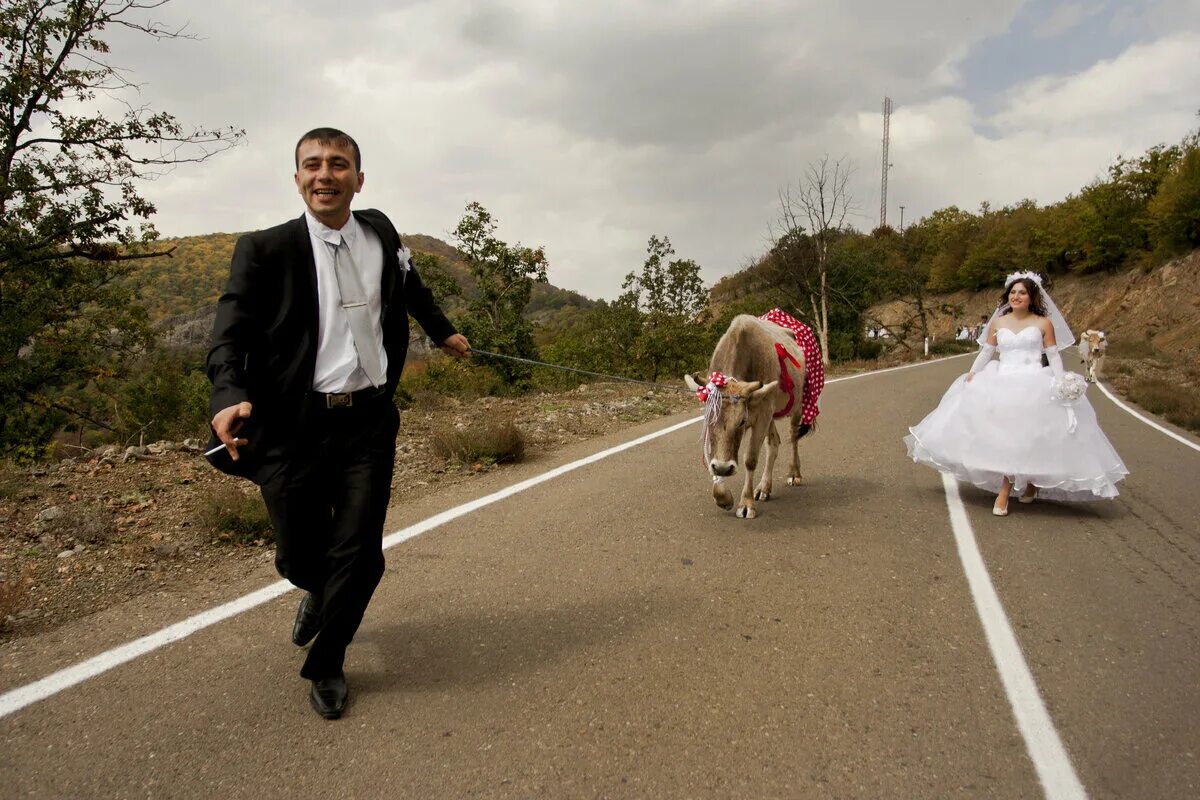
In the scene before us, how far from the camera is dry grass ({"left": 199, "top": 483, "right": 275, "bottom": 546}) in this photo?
18.3ft

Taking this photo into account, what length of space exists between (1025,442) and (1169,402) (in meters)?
13.2

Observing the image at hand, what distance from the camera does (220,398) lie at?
2.93 metres

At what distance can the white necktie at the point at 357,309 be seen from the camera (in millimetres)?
3293

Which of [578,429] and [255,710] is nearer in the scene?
[255,710]

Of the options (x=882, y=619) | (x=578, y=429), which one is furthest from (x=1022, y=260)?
(x=882, y=619)

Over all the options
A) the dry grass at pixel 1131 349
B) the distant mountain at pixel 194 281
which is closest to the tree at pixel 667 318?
the distant mountain at pixel 194 281

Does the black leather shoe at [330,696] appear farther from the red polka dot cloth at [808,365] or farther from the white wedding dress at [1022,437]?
the white wedding dress at [1022,437]

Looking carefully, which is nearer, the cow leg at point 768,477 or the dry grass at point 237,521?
the dry grass at point 237,521

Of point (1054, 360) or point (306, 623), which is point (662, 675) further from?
point (1054, 360)

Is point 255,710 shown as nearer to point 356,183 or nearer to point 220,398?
point 220,398

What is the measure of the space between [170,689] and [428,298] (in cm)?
231

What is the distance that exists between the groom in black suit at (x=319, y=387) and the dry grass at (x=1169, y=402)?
15538 millimetres

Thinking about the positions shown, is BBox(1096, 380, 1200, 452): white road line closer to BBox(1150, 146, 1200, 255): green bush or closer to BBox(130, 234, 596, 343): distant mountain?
BBox(130, 234, 596, 343): distant mountain

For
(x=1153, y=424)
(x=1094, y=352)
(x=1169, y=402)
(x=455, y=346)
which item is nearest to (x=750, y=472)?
(x=455, y=346)
